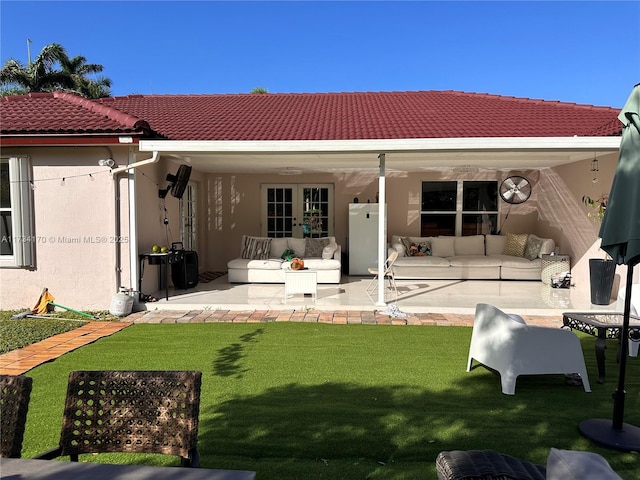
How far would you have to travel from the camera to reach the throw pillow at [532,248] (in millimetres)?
10078

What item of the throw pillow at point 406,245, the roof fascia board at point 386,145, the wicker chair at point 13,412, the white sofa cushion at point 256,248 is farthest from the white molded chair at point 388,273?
the wicker chair at point 13,412

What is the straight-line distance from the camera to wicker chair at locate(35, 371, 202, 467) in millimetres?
1939

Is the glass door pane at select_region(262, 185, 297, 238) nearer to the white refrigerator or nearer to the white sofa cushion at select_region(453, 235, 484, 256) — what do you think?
the white refrigerator

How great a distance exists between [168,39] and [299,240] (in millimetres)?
5250

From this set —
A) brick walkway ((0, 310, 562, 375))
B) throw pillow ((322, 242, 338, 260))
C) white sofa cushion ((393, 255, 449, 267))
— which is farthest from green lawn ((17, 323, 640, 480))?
white sofa cushion ((393, 255, 449, 267))

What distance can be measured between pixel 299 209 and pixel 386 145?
5.49 metres

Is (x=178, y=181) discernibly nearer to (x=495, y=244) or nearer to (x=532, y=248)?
(x=495, y=244)

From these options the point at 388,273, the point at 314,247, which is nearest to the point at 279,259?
the point at 314,247

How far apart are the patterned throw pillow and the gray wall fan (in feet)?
20.2

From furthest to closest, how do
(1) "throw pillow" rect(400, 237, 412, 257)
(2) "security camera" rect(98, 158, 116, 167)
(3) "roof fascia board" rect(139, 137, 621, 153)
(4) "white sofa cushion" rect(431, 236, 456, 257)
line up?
1. (4) "white sofa cushion" rect(431, 236, 456, 257)
2. (1) "throw pillow" rect(400, 237, 412, 257)
3. (2) "security camera" rect(98, 158, 116, 167)
4. (3) "roof fascia board" rect(139, 137, 621, 153)

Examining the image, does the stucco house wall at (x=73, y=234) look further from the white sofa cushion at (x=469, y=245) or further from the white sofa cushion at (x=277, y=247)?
the white sofa cushion at (x=469, y=245)

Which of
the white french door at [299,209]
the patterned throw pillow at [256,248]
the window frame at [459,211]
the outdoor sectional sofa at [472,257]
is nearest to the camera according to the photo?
the outdoor sectional sofa at [472,257]

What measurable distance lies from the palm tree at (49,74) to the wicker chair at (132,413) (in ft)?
85.9

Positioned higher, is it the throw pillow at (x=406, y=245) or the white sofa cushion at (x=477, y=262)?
the throw pillow at (x=406, y=245)
